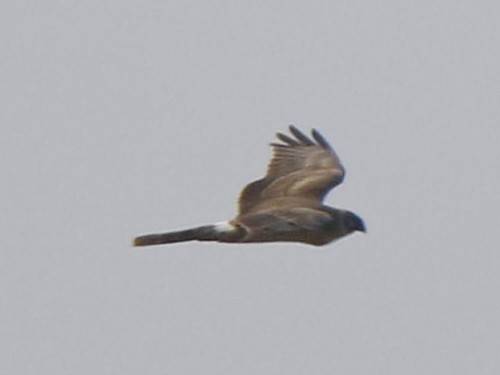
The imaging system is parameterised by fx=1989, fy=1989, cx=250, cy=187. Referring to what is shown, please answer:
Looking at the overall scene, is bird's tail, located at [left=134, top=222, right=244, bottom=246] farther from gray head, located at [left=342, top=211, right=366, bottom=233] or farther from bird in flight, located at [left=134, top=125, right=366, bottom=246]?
gray head, located at [left=342, top=211, right=366, bottom=233]

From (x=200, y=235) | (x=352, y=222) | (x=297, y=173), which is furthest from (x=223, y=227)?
(x=297, y=173)

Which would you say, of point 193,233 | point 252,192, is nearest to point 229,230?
point 193,233

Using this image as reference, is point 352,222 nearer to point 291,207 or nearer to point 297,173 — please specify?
point 291,207

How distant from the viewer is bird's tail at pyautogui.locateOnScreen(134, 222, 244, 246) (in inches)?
779

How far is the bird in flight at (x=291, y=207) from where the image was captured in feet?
64.7

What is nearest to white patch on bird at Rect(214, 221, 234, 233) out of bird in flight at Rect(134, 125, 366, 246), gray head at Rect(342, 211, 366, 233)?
bird in flight at Rect(134, 125, 366, 246)

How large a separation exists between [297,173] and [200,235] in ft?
9.93

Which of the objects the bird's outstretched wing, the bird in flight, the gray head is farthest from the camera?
the bird's outstretched wing

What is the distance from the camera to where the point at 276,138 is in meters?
23.9

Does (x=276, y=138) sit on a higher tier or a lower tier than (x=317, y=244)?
higher

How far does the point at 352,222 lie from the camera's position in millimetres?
20734

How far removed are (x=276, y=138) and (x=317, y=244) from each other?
13.5ft

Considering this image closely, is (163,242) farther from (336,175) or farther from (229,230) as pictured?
(336,175)

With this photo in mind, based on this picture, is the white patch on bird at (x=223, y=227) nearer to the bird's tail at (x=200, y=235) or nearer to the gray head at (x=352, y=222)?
the bird's tail at (x=200, y=235)
